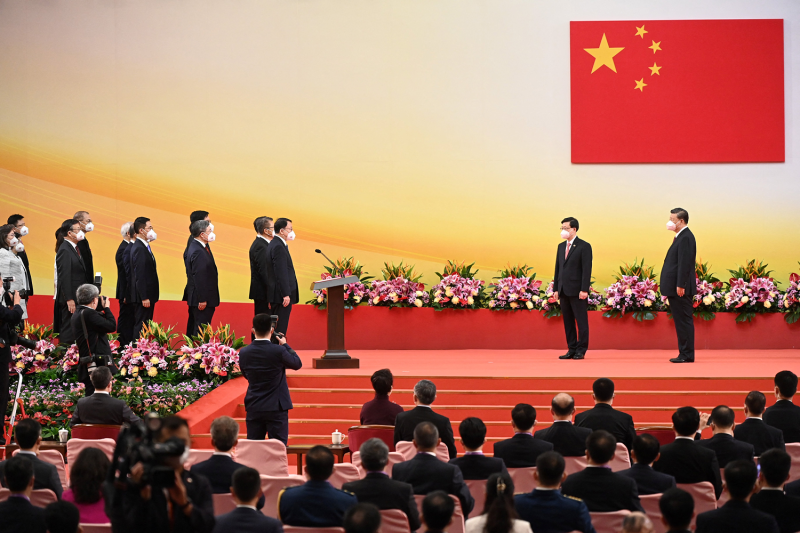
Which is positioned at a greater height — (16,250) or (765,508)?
(16,250)

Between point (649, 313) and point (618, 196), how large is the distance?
1913mm

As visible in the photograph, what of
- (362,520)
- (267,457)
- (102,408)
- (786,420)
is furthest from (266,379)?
(786,420)

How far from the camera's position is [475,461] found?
12.2 feet

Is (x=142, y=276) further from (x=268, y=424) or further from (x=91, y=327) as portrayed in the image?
(x=268, y=424)

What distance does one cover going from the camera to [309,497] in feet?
10.1

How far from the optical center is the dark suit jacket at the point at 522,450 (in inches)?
158

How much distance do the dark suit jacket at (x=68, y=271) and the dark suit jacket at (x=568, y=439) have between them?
18.4ft

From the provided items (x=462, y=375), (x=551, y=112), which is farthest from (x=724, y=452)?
(x=551, y=112)

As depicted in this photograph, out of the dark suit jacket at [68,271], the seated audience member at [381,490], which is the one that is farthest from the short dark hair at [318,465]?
the dark suit jacket at [68,271]

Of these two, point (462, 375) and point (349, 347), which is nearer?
point (462, 375)

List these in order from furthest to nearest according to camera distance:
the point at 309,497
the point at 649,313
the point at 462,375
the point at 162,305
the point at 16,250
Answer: the point at 162,305
the point at 649,313
the point at 16,250
the point at 462,375
the point at 309,497

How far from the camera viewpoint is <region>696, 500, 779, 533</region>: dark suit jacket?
9.34 feet

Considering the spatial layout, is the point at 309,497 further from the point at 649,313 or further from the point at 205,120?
the point at 205,120

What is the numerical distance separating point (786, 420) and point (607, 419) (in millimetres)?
1096
